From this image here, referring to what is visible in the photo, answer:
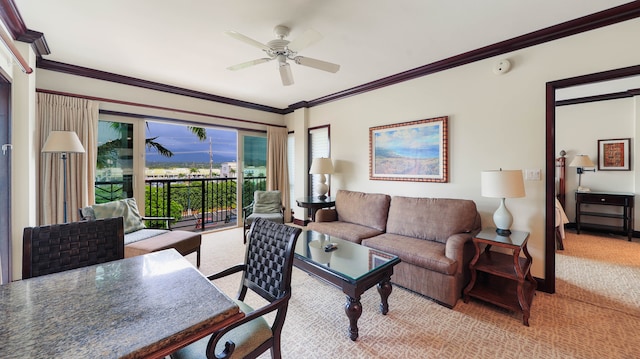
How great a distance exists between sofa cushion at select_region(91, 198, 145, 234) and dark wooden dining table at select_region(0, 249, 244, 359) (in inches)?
76.3

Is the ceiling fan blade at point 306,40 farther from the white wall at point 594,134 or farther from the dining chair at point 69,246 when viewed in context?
the white wall at point 594,134

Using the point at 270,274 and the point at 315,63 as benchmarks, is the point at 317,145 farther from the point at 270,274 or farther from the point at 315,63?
the point at 270,274

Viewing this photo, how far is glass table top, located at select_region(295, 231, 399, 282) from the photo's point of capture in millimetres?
1966

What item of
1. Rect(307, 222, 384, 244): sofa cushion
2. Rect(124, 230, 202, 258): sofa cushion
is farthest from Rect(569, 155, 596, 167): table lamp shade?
Rect(124, 230, 202, 258): sofa cushion

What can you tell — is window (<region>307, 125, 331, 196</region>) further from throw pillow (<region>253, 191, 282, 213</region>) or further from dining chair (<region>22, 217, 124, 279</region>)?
dining chair (<region>22, 217, 124, 279</region>)

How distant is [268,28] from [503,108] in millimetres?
2580

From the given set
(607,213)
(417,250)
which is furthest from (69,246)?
(607,213)

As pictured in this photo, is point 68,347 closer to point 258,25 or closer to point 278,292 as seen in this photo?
point 278,292

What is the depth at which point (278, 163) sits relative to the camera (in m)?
5.45

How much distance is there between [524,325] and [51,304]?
289 cm

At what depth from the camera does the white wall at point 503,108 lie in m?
2.30

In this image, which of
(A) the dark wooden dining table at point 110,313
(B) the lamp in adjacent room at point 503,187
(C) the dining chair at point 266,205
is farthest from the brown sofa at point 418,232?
(A) the dark wooden dining table at point 110,313

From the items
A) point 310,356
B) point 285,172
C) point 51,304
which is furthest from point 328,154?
point 51,304

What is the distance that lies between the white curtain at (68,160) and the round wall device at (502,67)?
4.93 metres
